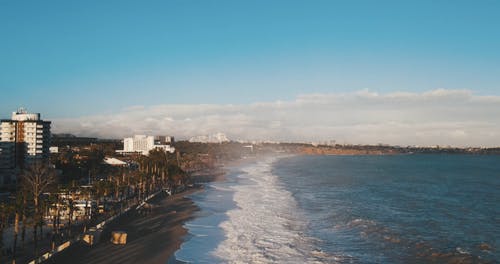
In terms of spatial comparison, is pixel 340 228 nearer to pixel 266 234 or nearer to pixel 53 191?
pixel 266 234

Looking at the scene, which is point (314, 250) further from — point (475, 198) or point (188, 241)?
point (475, 198)

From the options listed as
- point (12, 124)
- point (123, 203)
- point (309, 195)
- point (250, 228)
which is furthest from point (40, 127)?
point (250, 228)

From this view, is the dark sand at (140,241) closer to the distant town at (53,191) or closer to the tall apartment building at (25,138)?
the distant town at (53,191)

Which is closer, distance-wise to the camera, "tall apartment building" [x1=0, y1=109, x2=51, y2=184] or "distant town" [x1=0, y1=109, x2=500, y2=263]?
"distant town" [x1=0, y1=109, x2=500, y2=263]

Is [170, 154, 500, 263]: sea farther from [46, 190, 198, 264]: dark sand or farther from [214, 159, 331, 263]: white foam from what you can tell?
[46, 190, 198, 264]: dark sand

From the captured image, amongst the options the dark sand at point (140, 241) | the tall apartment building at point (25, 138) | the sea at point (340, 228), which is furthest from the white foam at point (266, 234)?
the tall apartment building at point (25, 138)

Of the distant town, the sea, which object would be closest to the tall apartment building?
the distant town
